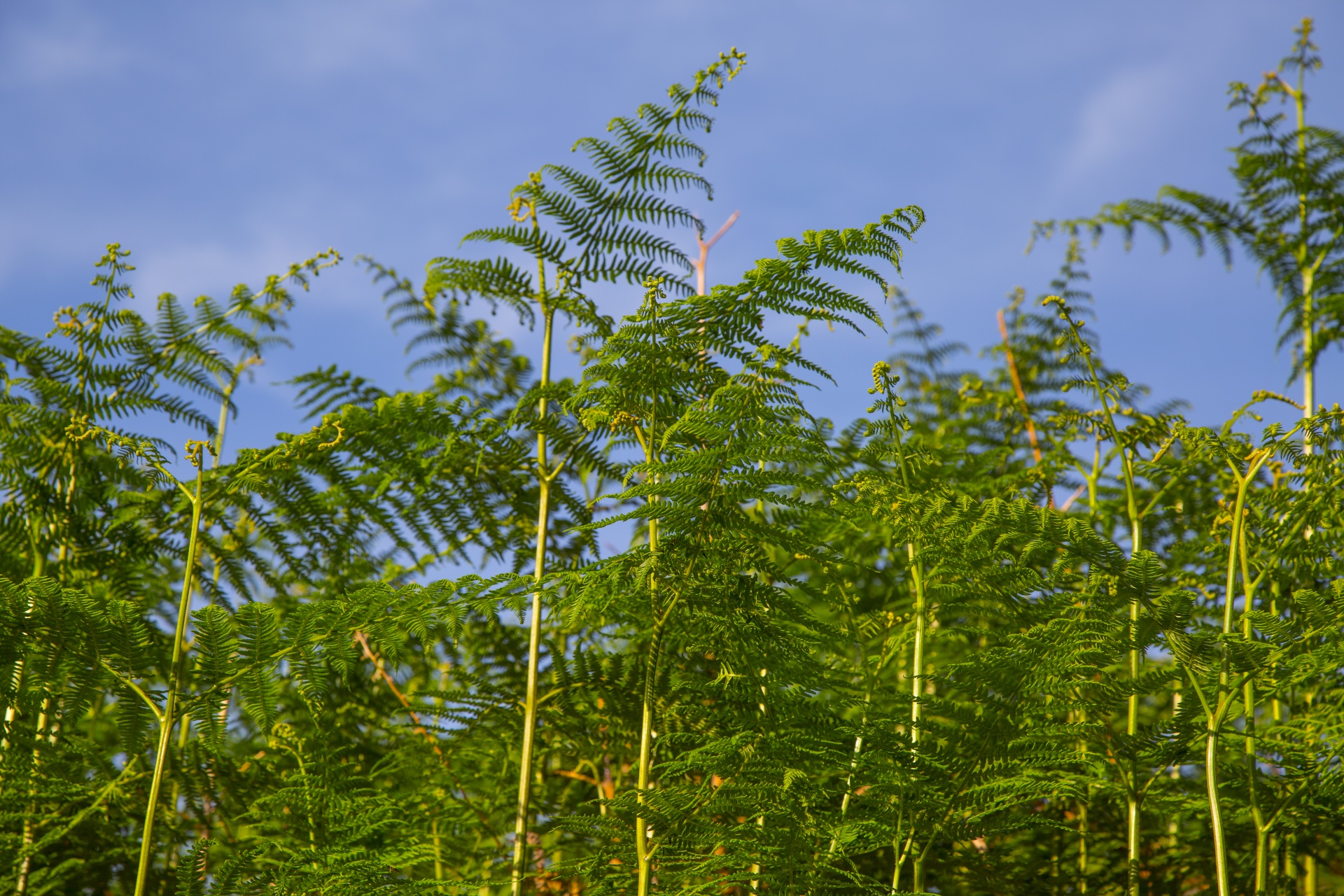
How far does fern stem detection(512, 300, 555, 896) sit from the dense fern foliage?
1cm

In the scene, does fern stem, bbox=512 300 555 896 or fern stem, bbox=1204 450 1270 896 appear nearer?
fern stem, bbox=1204 450 1270 896

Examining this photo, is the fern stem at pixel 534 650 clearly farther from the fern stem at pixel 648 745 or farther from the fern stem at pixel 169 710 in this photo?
the fern stem at pixel 169 710

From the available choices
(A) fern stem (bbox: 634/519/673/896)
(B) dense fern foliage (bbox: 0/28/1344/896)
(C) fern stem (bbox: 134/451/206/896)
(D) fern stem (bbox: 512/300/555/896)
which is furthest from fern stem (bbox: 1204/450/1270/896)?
(C) fern stem (bbox: 134/451/206/896)

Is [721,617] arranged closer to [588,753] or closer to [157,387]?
[588,753]

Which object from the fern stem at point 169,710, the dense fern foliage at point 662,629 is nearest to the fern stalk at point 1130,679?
the dense fern foliage at point 662,629

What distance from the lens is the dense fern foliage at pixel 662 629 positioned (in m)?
1.51

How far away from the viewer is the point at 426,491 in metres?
2.31

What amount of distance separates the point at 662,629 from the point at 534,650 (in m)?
0.46

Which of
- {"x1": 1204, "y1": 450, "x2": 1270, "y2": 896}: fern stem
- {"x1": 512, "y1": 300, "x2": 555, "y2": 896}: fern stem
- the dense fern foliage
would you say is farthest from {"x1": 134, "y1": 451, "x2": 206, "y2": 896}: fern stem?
{"x1": 1204, "y1": 450, "x2": 1270, "y2": 896}: fern stem

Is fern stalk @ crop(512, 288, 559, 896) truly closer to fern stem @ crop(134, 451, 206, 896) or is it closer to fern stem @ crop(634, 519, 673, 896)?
fern stem @ crop(634, 519, 673, 896)

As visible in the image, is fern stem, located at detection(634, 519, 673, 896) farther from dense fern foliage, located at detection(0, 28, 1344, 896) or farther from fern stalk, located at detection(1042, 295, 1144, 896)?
fern stalk, located at detection(1042, 295, 1144, 896)

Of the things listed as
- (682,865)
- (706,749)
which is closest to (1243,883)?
(682,865)

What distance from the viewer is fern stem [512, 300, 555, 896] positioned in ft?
5.80

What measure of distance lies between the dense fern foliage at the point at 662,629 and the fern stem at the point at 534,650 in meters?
0.01
